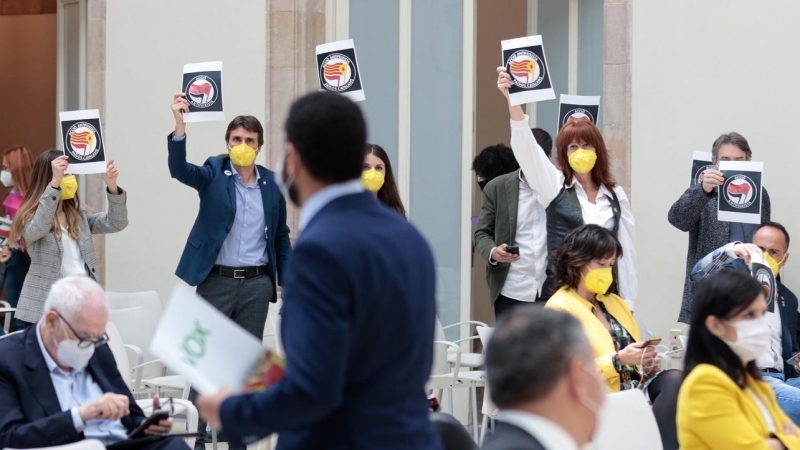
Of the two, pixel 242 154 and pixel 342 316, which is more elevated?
pixel 242 154

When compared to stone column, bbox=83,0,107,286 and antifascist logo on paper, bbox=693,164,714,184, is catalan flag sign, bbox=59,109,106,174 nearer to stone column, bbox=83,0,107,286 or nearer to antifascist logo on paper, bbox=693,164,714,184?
stone column, bbox=83,0,107,286

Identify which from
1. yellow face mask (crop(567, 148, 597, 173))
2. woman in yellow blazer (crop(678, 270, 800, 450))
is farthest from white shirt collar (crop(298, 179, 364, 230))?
yellow face mask (crop(567, 148, 597, 173))

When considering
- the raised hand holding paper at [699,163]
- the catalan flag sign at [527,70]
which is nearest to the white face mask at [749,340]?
the catalan flag sign at [527,70]

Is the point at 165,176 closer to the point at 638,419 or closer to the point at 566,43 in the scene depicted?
the point at 566,43

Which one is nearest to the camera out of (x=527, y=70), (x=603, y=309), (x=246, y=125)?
(x=603, y=309)

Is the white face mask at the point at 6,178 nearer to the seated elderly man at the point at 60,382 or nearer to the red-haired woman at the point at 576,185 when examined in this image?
the red-haired woman at the point at 576,185

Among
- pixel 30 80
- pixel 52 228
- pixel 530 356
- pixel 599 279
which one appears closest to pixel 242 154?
pixel 52 228

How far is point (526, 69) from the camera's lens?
19.8 feet

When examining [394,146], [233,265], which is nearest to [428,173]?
[394,146]

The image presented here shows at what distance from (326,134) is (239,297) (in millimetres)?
3963

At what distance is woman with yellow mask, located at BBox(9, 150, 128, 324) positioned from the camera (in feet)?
21.8

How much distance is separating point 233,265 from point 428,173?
236cm

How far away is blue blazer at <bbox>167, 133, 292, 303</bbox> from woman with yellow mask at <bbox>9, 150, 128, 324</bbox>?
2.38 ft

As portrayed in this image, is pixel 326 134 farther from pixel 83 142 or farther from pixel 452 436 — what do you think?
pixel 83 142
